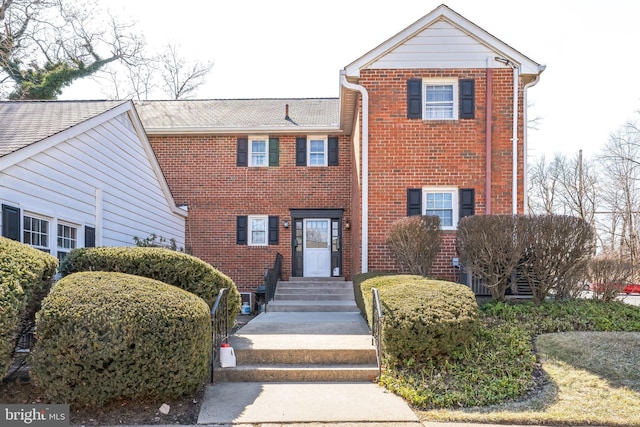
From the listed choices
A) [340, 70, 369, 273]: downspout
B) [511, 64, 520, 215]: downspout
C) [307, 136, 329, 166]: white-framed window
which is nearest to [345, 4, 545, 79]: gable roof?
[511, 64, 520, 215]: downspout

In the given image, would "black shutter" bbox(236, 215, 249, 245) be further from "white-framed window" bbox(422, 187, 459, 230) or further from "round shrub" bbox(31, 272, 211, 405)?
"round shrub" bbox(31, 272, 211, 405)

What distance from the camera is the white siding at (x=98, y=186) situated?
7.79 metres

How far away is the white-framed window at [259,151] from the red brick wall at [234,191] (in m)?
0.24

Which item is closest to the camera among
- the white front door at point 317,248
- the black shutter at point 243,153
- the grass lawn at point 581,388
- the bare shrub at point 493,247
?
the grass lawn at point 581,388

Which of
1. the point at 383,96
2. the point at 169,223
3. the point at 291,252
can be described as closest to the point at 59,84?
the point at 169,223

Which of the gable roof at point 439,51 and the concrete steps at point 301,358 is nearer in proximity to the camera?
the concrete steps at point 301,358

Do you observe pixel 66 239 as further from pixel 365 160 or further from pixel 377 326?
pixel 365 160

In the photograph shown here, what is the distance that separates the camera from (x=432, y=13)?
11844 millimetres

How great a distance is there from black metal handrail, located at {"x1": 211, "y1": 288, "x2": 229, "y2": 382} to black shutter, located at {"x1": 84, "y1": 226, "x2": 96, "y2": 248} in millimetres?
3447

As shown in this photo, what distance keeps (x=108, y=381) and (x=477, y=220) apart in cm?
606

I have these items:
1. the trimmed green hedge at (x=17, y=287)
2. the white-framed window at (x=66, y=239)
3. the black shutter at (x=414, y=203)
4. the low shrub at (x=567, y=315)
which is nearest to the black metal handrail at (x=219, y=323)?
the trimmed green hedge at (x=17, y=287)

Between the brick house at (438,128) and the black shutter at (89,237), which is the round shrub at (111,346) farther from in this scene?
the brick house at (438,128)

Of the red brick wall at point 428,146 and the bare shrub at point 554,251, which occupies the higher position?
the red brick wall at point 428,146

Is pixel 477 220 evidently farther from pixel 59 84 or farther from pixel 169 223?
pixel 59 84
